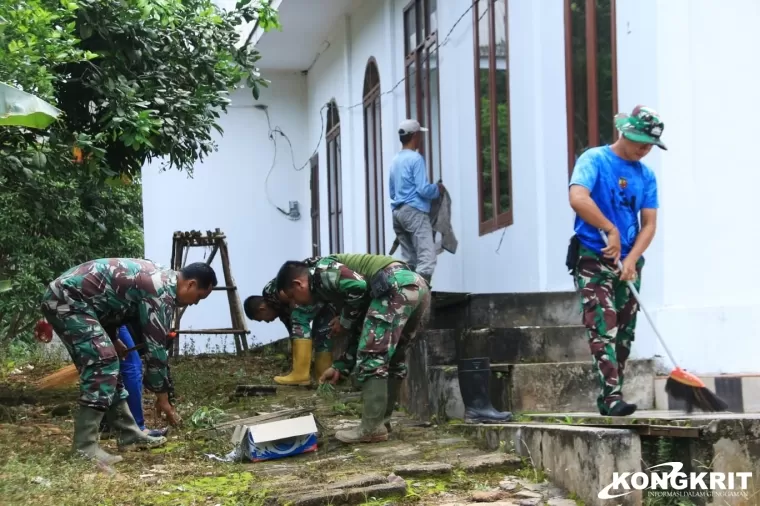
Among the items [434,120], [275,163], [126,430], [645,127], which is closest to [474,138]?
[434,120]

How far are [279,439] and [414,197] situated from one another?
151 inches

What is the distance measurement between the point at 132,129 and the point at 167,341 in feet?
7.69

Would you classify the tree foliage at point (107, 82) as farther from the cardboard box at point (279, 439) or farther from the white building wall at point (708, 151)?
the white building wall at point (708, 151)

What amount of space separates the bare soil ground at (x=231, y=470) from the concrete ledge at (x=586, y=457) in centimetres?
12

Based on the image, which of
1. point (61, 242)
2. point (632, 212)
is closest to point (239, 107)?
point (61, 242)

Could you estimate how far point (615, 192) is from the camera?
5.48 m

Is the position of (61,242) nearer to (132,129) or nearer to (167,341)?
(132,129)

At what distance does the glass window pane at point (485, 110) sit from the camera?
9.60 meters

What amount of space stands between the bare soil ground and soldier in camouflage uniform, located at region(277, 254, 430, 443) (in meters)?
0.21

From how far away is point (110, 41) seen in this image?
829cm

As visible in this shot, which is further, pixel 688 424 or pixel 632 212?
pixel 632 212

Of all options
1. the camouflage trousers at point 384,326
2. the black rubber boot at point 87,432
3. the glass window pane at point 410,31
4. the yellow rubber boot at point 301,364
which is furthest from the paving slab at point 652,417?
the glass window pane at point 410,31

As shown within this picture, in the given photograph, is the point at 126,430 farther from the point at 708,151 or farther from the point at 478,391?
the point at 708,151

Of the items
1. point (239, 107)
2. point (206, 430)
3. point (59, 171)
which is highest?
point (239, 107)
